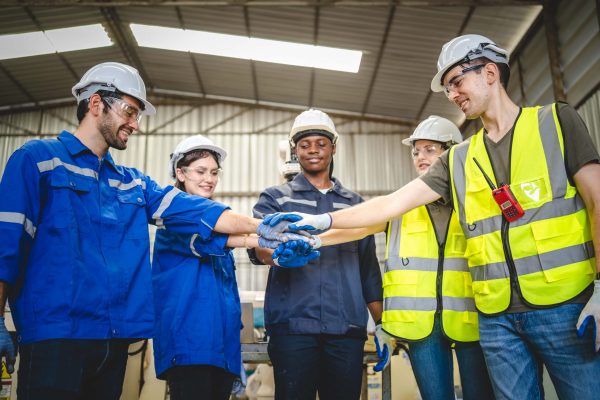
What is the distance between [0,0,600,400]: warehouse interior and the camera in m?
8.93

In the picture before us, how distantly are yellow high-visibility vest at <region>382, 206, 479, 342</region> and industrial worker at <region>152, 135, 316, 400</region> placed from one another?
858 mm

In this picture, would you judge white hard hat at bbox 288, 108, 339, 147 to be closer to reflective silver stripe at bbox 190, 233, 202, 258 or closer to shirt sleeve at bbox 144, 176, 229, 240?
shirt sleeve at bbox 144, 176, 229, 240

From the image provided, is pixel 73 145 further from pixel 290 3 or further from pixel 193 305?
pixel 290 3

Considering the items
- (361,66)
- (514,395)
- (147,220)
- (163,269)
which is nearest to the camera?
(514,395)

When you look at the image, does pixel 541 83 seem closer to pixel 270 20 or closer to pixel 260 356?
A: pixel 270 20

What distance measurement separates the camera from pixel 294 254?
275cm

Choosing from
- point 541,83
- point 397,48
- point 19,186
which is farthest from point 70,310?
point 397,48

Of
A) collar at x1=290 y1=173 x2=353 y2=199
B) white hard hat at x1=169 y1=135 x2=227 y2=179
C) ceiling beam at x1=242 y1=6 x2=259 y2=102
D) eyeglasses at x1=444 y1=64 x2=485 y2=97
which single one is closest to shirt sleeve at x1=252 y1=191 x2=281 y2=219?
collar at x1=290 y1=173 x2=353 y2=199

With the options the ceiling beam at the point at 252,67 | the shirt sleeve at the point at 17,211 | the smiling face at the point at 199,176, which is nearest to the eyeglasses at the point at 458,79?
the smiling face at the point at 199,176

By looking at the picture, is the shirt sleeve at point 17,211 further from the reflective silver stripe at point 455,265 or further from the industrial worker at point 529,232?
the reflective silver stripe at point 455,265

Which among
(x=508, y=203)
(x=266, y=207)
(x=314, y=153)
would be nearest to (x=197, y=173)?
(x=266, y=207)

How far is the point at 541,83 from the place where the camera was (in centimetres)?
932

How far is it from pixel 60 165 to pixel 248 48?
10.6m

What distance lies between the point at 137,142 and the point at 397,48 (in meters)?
8.46
